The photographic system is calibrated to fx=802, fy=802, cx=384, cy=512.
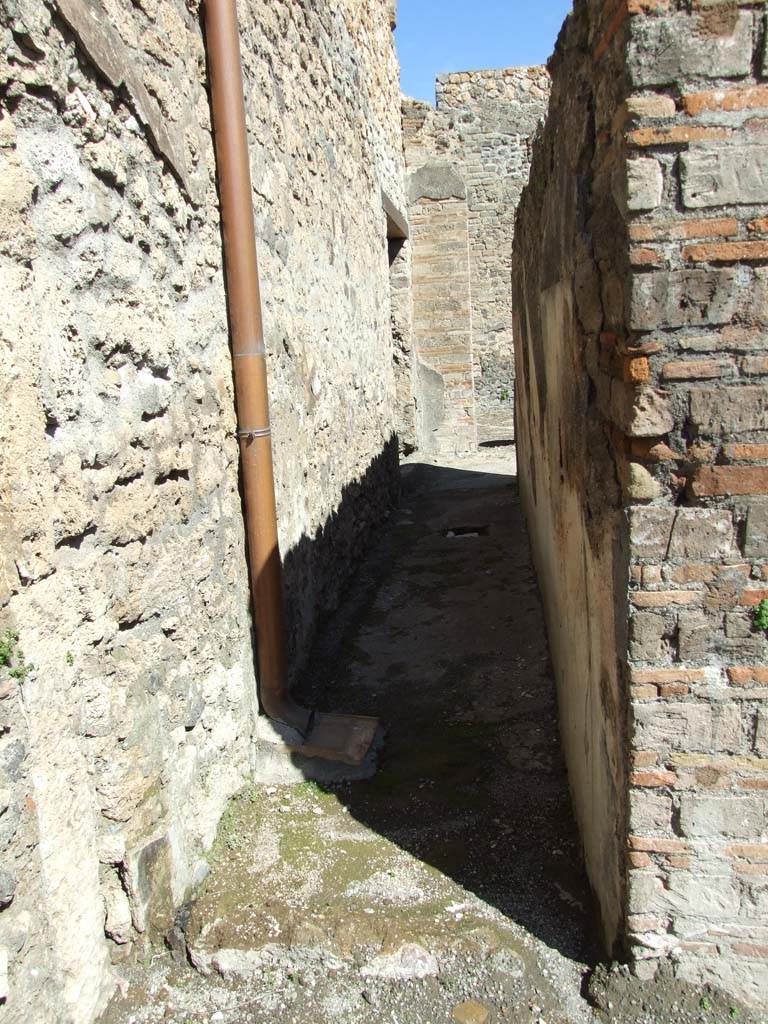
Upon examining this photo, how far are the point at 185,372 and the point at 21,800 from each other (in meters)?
1.56

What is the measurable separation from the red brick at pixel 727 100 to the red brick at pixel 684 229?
0.76 feet

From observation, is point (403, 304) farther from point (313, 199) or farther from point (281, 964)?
point (281, 964)

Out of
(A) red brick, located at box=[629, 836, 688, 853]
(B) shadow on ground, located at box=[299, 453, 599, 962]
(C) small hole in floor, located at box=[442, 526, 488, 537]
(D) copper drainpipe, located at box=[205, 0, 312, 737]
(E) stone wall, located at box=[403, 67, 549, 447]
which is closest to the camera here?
(A) red brick, located at box=[629, 836, 688, 853]

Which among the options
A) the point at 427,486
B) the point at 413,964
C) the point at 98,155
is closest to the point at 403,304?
the point at 427,486

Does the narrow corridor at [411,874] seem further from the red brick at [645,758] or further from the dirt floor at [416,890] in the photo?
the red brick at [645,758]

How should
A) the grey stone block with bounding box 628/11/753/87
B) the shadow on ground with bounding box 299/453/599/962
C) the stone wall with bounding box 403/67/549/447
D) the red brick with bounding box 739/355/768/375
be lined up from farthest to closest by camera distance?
the stone wall with bounding box 403/67/549/447 → the shadow on ground with bounding box 299/453/599/962 → the red brick with bounding box 739/355/768/375 → the grey stone block with bounding box 628/11/753/87

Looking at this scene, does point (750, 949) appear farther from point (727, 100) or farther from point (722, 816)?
point (727, 100)

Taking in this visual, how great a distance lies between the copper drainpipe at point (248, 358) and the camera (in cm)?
315

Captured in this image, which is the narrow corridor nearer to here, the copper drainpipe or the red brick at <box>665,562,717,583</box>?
the copper drainpipe

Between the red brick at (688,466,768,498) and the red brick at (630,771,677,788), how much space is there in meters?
0.71

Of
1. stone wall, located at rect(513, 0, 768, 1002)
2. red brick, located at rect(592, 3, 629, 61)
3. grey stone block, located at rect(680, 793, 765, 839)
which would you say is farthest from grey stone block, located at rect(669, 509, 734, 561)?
red brick, located at rect(592, 3, 629, 61)

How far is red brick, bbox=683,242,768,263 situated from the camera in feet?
5.97

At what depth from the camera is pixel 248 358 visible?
3322 millimetres

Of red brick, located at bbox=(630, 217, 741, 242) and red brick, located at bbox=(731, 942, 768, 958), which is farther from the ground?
red brick, located at bbox=(630, 217, 741, 242)
